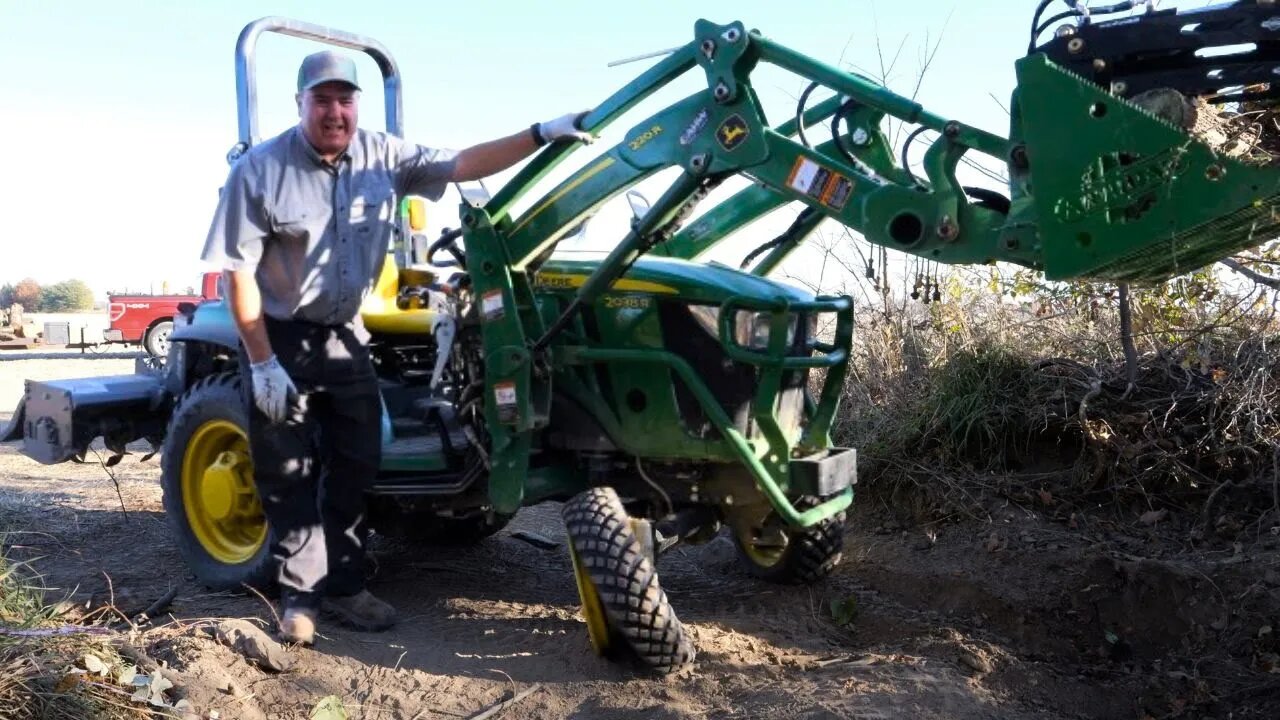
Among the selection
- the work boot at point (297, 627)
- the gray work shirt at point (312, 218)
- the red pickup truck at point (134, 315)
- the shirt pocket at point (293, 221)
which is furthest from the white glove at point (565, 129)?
the red pickup truck at point (134, 315)

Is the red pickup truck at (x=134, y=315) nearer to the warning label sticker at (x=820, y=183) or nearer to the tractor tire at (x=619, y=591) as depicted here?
the tractor tire at (x=619, y=591)

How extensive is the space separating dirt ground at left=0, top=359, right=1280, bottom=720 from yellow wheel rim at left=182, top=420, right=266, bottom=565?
0.25 meters

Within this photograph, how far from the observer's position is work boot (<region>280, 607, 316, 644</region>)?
4.09 meters

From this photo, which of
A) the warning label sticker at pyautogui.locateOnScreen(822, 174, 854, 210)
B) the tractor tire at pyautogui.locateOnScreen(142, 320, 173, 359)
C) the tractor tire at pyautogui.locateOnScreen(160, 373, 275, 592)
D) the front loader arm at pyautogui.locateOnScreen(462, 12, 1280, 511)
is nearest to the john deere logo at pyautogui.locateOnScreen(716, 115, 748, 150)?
the front loader arm at pyautogui.locateOnScreen(462, 12, 1280, 511)

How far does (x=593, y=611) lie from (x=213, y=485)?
208 centimetres

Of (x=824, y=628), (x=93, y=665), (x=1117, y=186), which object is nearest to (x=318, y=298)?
(x=93, y=665)

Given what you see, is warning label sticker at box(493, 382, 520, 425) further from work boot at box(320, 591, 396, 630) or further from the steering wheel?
work boot at box(320, 591, 396, 630)

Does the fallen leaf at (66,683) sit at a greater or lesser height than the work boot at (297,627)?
greater

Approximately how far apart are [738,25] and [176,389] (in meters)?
3.38

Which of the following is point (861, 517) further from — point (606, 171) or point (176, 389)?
point (176, 389)

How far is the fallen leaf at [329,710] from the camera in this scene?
3.53 metres

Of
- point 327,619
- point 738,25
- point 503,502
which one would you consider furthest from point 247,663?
point 738,25

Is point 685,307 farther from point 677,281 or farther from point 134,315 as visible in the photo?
point 134,315

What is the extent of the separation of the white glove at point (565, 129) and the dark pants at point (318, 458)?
1.11 metres
